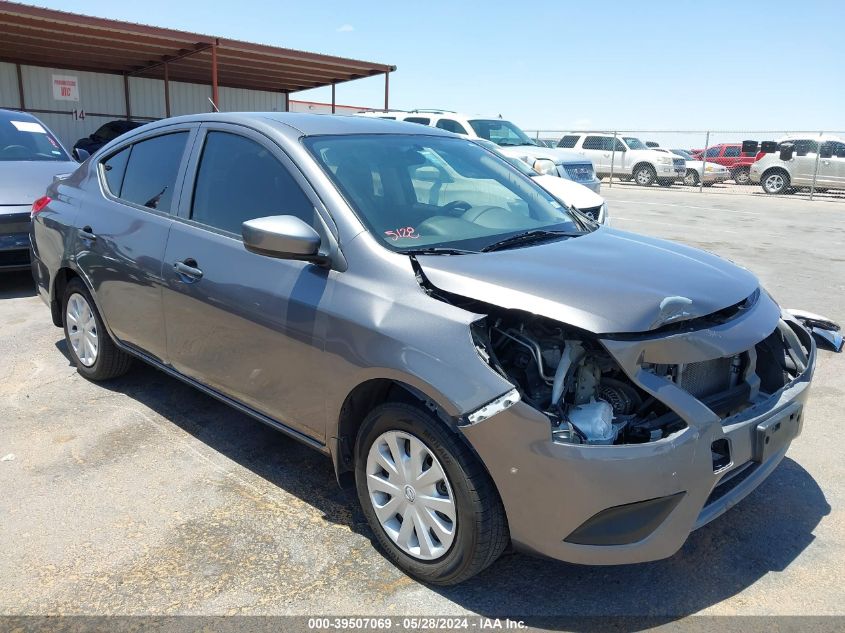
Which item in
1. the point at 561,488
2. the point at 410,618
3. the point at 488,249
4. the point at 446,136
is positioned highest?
the point at 446,136

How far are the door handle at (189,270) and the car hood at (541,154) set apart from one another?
8.94 m

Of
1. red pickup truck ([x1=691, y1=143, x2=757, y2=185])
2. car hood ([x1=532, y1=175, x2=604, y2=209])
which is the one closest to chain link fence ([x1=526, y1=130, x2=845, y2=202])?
red pickup truck ([x1=691, y1=143, x2=757, y2=185])

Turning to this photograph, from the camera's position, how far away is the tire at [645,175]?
24.7 m

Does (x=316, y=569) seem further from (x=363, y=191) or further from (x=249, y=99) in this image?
(x=249, y=99)

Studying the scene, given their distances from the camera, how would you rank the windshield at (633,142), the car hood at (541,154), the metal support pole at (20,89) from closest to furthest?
1. the car hood at (541,154)
2. the metal support pole at (20,89)
3. the windshield at (633,142)

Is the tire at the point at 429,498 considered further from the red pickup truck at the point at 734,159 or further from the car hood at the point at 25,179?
the red pickup truck at the point at 734,159

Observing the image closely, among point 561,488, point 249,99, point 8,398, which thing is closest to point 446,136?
point 561,488

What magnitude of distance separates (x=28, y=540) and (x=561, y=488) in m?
2.25

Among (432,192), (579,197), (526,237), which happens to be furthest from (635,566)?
(579,197)

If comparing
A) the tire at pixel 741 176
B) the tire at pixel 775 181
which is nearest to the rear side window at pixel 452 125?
the tire at pixel 775 181

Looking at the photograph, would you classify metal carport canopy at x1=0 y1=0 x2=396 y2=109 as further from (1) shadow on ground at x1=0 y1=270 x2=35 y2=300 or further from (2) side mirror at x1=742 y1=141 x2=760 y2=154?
(2) side mirror at x1=742 y1=141 x2=760 y2=154

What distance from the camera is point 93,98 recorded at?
20.7m

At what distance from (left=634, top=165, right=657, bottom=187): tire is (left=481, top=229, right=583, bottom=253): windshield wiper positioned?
75.3ft

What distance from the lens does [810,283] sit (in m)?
7.96
